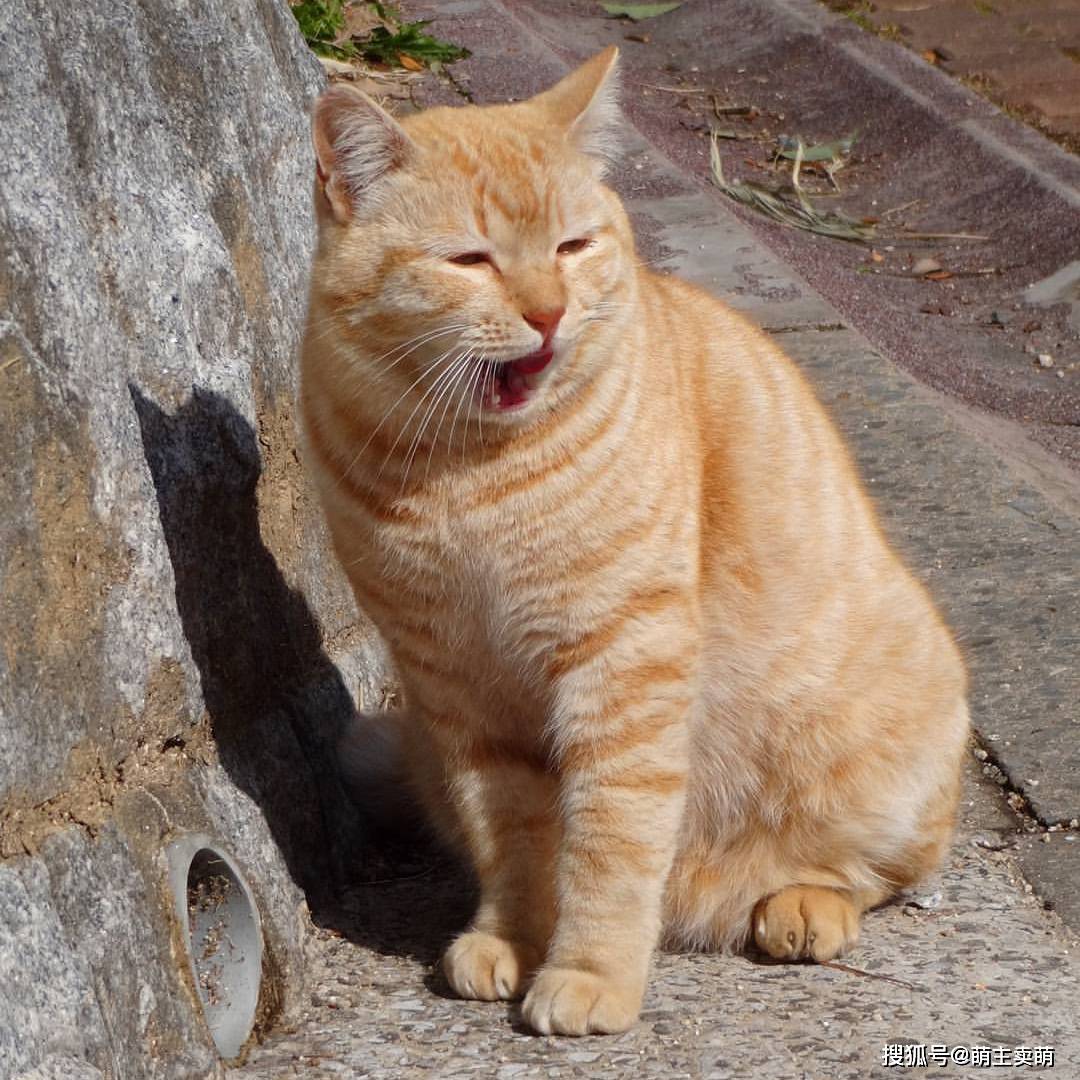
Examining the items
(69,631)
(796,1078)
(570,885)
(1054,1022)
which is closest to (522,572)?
(570,885)

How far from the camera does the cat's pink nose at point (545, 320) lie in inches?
97.4

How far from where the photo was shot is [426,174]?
8.58 ft

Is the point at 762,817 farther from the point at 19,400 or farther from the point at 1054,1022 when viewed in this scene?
the point at 19,400

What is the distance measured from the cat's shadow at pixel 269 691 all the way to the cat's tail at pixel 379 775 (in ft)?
0.06

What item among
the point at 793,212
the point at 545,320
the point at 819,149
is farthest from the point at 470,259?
the point at 819,149

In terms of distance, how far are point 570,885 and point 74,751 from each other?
2.85 feet

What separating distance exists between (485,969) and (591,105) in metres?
1.53

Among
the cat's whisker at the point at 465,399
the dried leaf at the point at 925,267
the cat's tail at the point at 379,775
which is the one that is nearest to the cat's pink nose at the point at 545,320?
the cat's whisker at the point at 465,399

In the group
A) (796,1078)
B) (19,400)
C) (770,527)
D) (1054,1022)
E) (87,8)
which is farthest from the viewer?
(770,527)

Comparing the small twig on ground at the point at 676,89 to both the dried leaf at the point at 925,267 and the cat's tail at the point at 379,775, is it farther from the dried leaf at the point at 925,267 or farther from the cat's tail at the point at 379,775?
the cat's tail at the point at 379,775

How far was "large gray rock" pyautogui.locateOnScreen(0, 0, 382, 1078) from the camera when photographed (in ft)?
7.17

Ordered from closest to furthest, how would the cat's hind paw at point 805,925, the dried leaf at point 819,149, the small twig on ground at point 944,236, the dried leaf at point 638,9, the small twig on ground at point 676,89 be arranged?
the cat's hind paw at point 805,925 → the small twig on ground at point 944,236 → the dried leaf at point 819,149 → the small twig on ground at point 676,89 → the dried leaf at point 638,9

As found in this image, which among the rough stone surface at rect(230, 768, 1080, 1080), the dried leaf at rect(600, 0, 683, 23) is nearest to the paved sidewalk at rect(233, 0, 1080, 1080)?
the rough stone surface at rect(230, 768, 1080, 1080)

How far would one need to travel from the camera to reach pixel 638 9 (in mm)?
9242
